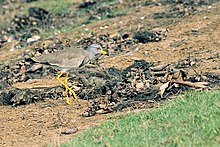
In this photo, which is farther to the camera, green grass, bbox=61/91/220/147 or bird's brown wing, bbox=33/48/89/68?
bird's brown wing, bbox=33/48/89/68

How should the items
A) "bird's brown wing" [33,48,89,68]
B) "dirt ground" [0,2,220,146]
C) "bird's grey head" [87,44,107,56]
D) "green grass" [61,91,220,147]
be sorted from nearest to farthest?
"green grass" [61,91,220,147]
"dirt ground" [0,2,220,146]
"bird's brown wing" [33,48,89,68]
"bird's grey head" [87,44,107,56]

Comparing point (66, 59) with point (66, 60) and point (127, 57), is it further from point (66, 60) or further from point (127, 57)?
point (127, 57)

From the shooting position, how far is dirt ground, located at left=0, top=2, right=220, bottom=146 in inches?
331

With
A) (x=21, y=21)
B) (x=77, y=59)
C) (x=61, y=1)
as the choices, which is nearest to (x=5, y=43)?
(x=21, y=21)

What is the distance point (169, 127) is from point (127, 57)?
520 centimetres

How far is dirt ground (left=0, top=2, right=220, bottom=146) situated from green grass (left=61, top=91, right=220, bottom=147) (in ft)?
2.09

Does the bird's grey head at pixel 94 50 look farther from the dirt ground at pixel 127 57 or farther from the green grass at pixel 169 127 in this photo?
the green grass at pixel 169 127

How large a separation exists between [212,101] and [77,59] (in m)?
3.58

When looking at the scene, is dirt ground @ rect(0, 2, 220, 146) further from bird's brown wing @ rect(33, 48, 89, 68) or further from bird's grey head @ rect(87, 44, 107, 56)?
bird's brown wing @ rect(33, 48, 89, 68)

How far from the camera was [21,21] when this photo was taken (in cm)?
1777

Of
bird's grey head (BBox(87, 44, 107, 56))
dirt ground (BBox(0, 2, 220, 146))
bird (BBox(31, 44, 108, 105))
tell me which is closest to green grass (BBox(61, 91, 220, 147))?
dirt ground (BBox(0, 2, 220, 146))

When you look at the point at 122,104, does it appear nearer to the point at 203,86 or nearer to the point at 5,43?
the point at 203,86

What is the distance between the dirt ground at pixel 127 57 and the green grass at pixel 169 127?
636 millimetres

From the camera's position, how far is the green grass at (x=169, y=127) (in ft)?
21.3
